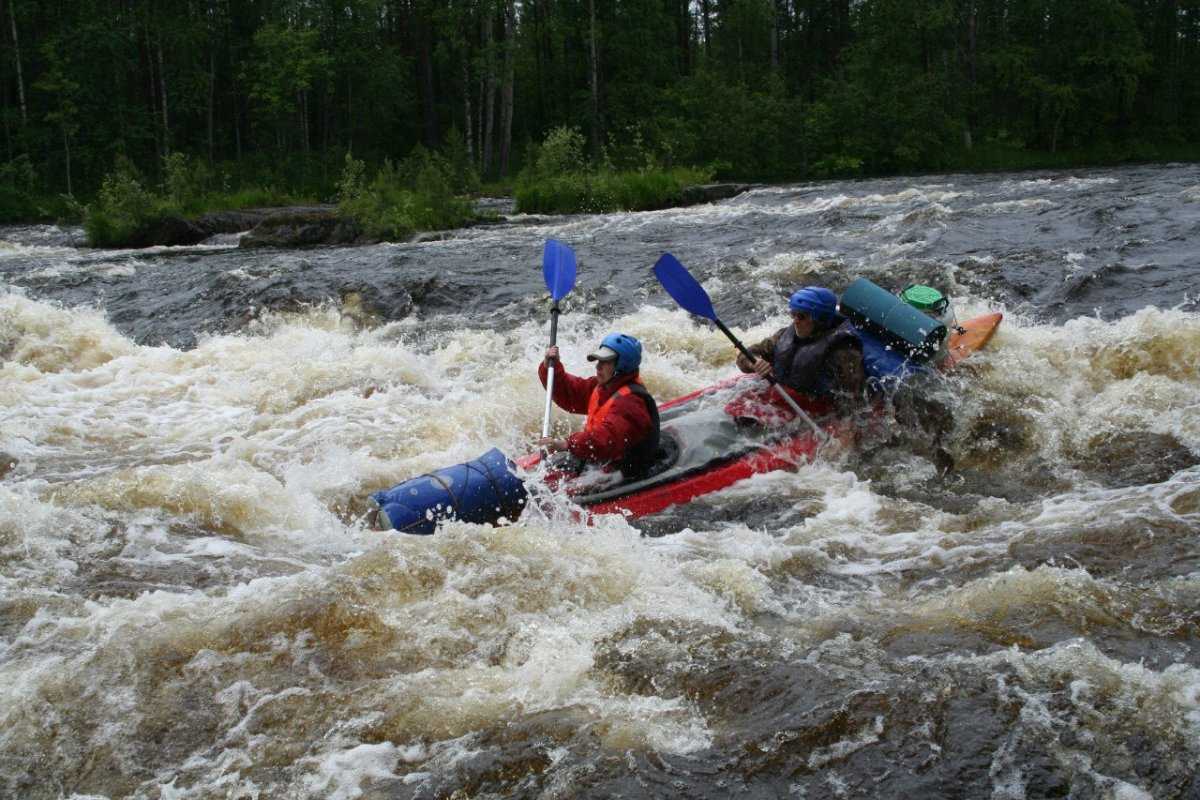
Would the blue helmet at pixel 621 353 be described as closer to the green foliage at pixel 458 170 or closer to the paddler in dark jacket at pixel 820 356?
the paddler in dark jacket at pixel 820 356

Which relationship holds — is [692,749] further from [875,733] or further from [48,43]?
[48,43]

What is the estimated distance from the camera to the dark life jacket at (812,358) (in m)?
6.20

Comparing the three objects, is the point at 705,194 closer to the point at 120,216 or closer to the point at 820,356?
the point at 120,216

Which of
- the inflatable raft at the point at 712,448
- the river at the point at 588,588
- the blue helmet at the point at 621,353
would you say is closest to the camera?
the river at the point at 588,588

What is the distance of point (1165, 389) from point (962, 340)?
1.23 meters

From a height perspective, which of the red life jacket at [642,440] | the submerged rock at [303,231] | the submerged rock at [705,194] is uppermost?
the submerged rock at [705,194]

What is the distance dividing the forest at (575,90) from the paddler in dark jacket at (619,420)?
53.8ft

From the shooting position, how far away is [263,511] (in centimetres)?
548

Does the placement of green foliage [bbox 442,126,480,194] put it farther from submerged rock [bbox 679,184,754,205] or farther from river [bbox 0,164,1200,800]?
river [bbox 0,164,1200,800]

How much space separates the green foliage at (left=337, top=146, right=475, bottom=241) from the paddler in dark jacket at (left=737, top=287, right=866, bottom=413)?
10.2 metres

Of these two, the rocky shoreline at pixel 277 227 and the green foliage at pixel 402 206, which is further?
the rocky shoreline at pixel 277 227

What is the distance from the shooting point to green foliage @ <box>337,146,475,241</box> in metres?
15.9

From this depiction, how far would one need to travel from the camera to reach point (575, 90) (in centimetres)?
3250

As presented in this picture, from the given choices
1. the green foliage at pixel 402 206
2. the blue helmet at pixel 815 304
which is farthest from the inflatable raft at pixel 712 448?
the green foliage at pixel 402 206
